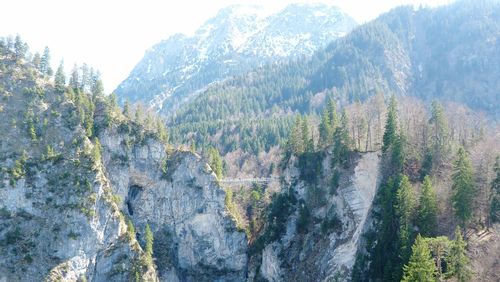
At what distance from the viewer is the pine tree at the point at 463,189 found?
6525 cm

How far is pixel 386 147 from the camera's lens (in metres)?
82.2

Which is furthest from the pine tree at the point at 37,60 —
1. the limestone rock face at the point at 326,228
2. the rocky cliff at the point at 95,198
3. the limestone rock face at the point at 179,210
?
the limestone rock face at the point at 326,228

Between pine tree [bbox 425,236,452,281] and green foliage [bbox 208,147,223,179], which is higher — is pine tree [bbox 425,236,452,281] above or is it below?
below

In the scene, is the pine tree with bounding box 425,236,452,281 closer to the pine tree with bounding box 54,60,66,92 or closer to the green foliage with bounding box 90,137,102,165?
the green foliage with bounding box 90,137,102,165

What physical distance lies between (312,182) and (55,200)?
4873cm

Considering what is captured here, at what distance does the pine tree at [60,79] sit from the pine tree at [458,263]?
86.1 m

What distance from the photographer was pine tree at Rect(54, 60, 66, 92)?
10921cm

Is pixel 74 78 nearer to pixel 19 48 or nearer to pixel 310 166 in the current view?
pixel 19 48

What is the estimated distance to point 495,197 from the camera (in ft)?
212

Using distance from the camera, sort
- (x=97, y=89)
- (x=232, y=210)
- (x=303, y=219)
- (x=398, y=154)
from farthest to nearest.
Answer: (x=97, y=89) < (x=232, y=210) < (x=303, y=219) < (x=398, y=154)

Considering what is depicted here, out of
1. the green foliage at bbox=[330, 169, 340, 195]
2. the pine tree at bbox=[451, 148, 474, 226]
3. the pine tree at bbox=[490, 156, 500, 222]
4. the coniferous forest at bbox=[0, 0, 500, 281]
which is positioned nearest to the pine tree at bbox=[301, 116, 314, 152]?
the coniferous forest at bbox=[0, 0, 500, 281]

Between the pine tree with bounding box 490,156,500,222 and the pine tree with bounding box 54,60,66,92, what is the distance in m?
86.5

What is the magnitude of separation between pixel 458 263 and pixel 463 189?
47.6 ft

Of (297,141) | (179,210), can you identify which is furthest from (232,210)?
(297,141)
